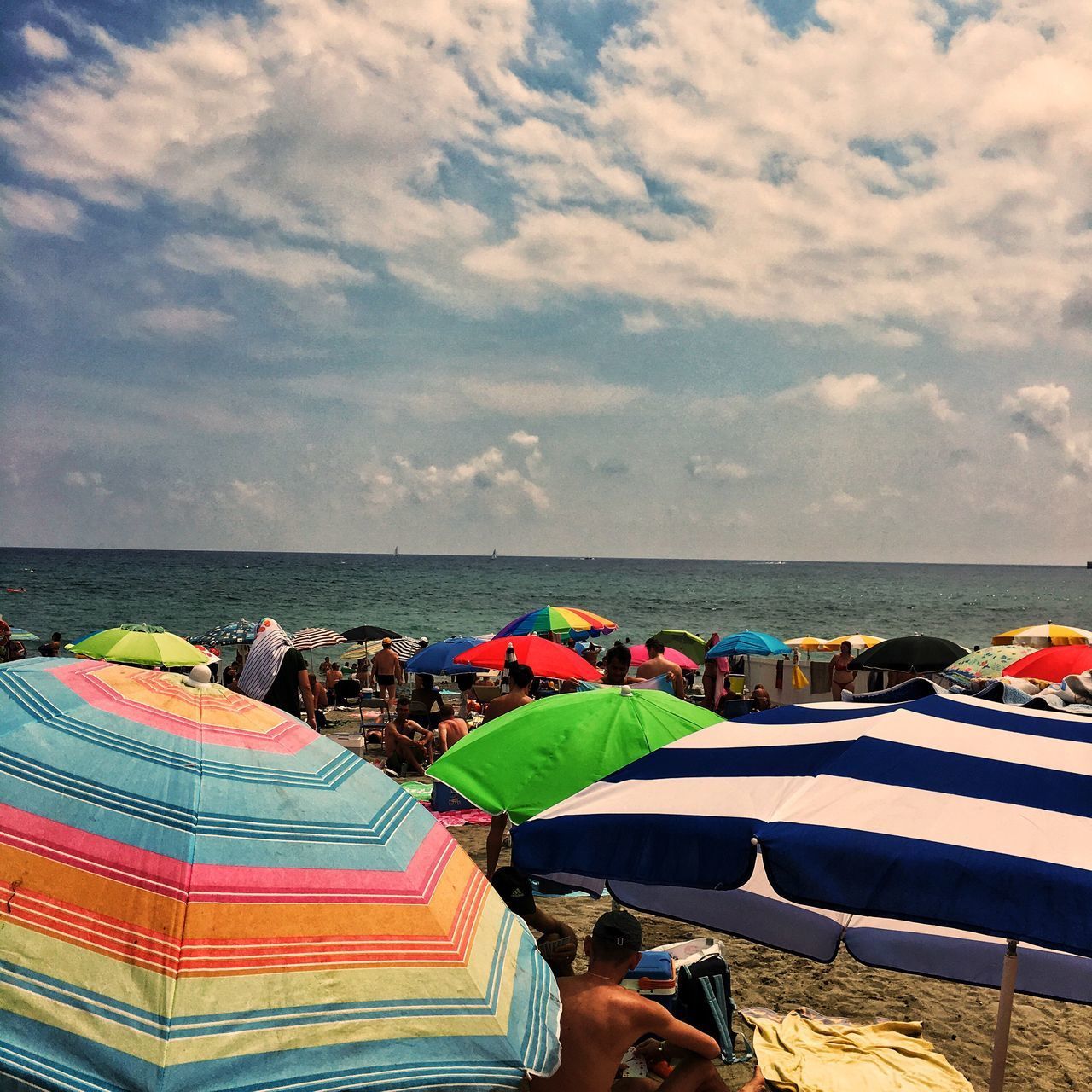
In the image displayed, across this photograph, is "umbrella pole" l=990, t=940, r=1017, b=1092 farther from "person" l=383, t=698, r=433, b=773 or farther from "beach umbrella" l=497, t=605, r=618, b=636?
"beach umbrella" l=497, t=605, r=618, b=636

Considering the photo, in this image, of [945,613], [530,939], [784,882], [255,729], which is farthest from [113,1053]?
[945,613]

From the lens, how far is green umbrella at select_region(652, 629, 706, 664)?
22.8 m

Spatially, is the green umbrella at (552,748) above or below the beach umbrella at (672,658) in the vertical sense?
above

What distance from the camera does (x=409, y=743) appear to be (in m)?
12.3

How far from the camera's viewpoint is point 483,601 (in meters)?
81.6

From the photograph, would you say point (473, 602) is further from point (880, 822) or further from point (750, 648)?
point (880, 822)

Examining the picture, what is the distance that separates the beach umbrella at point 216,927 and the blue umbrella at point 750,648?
16.1 metres

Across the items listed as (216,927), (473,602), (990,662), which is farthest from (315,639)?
(473,602)

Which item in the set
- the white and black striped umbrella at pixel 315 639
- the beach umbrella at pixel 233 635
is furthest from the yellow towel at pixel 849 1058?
the beach umbrella at pixel 233 635

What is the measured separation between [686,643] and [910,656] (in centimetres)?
952

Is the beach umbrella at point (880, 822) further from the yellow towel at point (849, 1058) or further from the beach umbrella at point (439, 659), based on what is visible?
the beach umbrella at point (439, 659)

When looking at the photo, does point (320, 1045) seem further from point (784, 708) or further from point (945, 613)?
point (945, 613)

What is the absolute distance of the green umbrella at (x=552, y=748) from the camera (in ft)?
16.3

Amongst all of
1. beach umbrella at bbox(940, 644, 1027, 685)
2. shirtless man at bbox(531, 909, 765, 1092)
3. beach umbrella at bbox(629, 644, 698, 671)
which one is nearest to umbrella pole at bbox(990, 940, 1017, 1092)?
shirtless man at bbox(531, 909, 765, 1092)
